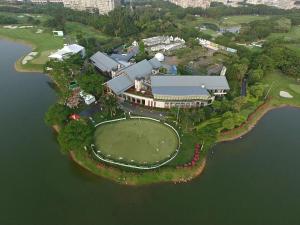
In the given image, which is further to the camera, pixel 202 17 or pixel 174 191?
pixel 202 17

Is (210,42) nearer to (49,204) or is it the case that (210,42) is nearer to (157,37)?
(157,37)

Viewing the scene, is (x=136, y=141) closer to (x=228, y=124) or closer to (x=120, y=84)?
(x=120, y=84)

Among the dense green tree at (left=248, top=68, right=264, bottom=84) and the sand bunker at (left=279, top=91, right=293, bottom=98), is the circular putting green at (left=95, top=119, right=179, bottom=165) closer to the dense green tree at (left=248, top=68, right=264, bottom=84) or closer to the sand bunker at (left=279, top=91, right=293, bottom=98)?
the dense green tree at (left=248, top=68, right=264, bottom=84)

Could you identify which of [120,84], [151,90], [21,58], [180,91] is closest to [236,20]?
[180,91]

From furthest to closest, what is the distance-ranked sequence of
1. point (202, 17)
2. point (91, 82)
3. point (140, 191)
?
point (202, 17), point (91, 82), point (140, 191)

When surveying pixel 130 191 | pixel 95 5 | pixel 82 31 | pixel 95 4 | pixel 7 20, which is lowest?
pixel 130 191

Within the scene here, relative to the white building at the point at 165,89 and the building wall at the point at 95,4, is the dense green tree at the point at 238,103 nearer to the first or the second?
the white building at the point at 165,89

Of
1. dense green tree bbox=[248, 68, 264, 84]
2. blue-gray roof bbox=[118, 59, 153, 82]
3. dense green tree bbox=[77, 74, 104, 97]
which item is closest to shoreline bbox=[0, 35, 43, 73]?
dense green tree bbox=[77, 74, 104, 97]

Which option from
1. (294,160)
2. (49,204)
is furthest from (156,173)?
(294,160)

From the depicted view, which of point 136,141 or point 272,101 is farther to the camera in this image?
point 272,101
